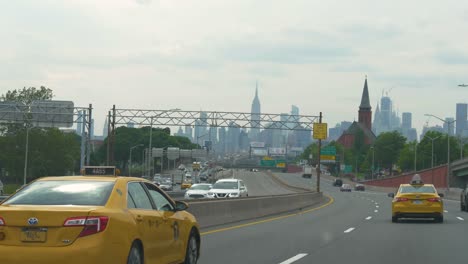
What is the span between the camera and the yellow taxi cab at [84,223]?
8938 mm

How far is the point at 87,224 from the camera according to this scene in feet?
29.6

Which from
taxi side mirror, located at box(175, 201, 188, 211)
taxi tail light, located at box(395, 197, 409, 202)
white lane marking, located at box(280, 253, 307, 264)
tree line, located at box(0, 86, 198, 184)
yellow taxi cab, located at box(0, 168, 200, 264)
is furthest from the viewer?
tree line, located at box(0, 86, 198, 184)

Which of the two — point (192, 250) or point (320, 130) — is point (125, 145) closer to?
point (320, 130)

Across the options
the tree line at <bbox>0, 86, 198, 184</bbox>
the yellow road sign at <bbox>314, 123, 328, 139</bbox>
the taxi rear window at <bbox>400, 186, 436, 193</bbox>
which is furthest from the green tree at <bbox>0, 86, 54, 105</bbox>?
the taxi rear window at <bbox>400, 186, 436, 193</bbox>

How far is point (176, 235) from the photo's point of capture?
37.8 feet

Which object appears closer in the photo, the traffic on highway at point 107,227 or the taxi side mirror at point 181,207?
the traffic on highway at point 107,227

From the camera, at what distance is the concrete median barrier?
2395 centimetres

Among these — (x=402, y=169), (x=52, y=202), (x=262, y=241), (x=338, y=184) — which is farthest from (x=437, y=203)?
(x=402, y=169)

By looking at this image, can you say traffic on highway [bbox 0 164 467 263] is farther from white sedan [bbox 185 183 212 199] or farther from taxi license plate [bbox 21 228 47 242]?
white sedan [bbox 185 183 212 199]

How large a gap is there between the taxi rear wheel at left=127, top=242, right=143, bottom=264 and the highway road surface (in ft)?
14.6

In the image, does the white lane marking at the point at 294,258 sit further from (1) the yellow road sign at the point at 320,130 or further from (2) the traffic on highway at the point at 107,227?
(1) the yellow road sign at the point at 320,130

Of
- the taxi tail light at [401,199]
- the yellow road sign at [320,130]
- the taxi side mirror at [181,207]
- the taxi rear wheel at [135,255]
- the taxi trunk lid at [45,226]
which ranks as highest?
the yellow road sign at [320,130]

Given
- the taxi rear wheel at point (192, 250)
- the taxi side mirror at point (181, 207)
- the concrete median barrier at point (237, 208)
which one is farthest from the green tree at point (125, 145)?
the taxi side mirror at point (181, 207)

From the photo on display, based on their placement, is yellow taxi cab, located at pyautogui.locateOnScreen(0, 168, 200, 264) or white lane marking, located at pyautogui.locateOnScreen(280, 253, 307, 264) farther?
white lane marking, located at pyautogui.locateOnScreen(280, 253, 307, 264)
